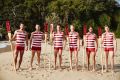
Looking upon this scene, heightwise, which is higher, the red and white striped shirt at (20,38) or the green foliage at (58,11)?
the green foliage at (58,11)

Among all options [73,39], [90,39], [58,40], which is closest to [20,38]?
[58,40]

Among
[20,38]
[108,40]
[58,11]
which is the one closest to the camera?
[20,38]

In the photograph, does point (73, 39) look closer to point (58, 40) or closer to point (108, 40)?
point (58, 40)

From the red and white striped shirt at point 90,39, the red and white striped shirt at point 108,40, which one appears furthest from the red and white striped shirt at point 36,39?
the red and white striped shirt at point 108,40

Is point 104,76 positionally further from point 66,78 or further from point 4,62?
point 4,62

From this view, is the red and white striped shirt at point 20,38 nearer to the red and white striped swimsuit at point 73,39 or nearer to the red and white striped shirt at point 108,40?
the red and white striped swimsuit at point 73,39

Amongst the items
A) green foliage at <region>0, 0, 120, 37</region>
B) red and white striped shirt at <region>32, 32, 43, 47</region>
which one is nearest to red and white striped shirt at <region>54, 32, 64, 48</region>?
red and white striped shirt at <region>32, 32, 43, 47</region>

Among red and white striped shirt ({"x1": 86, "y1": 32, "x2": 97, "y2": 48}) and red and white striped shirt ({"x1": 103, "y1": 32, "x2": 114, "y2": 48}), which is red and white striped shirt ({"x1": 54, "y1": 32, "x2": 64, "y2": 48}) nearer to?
red and white striped shirt ({"x1": 86, "y1": 32, "x2": 97, "y2": 48})

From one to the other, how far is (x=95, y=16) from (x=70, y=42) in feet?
77.5

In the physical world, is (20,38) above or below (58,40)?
above

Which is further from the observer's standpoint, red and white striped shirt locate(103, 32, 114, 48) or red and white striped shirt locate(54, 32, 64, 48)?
red and white striped shirt locate(54, 32, 64, 48)

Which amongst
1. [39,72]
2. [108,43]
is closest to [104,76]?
[108,43]

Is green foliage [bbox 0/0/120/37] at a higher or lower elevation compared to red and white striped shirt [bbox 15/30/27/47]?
higher

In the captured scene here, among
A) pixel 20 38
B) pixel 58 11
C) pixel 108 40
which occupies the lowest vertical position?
pixel 108 40
